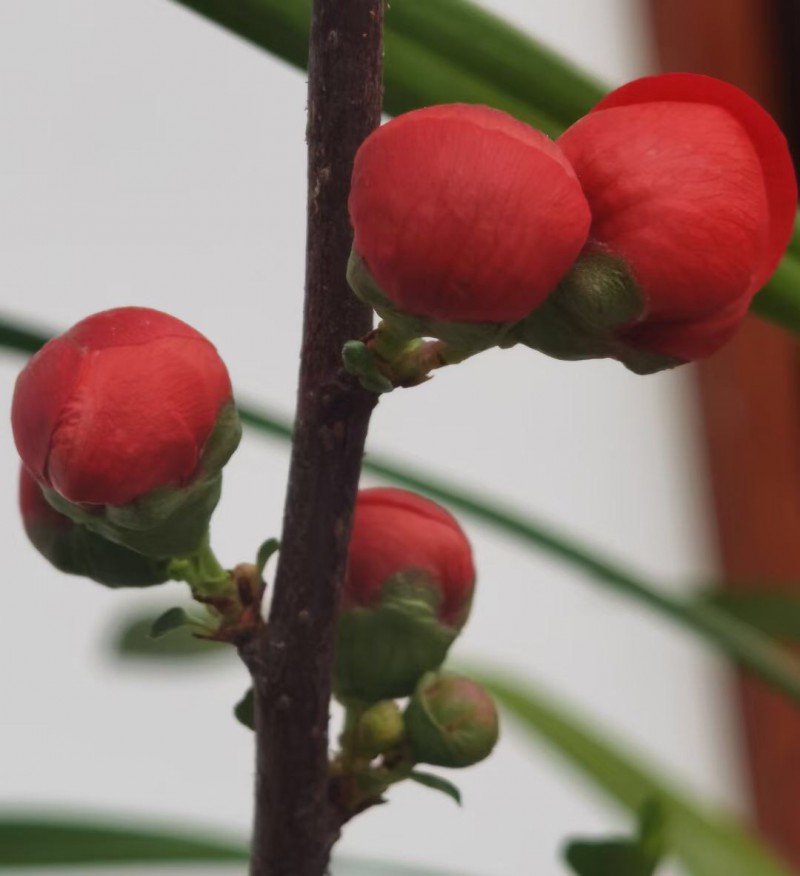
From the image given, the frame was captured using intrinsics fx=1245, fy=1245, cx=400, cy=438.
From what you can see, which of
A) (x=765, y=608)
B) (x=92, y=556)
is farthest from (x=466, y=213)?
(x=765, y=608)

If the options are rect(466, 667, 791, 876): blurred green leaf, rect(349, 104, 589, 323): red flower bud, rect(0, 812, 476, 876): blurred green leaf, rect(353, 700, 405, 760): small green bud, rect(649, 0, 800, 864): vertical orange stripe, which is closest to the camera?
rect(349, 104, 589, 323): red flower bud

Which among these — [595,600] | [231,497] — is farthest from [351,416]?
[595,600]

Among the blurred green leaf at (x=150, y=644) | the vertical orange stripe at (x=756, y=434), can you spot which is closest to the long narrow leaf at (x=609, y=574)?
the blurred green leaf at (x=150, y=644)

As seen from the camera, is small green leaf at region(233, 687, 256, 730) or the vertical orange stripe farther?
the vertical orange stripe

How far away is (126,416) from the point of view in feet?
0.65

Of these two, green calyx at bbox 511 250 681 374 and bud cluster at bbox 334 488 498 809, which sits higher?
green calyx at bbox 511 250 681 374

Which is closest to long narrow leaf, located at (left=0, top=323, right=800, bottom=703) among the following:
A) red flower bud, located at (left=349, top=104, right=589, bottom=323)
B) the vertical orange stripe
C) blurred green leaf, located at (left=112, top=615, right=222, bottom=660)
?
blurred green leaf, located at (left=112, top=615, right=222, bottom=660)

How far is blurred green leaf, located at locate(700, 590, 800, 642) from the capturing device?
578 mm

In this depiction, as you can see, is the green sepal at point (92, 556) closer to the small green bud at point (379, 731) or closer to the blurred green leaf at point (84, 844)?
the small green bud at point (379, 731)

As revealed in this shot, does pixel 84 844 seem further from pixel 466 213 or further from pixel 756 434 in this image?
pixel 756 434

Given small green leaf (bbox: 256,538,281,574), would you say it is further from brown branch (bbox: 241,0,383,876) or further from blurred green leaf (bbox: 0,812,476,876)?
blurred green leaf (bbox: 0,812,476,876)

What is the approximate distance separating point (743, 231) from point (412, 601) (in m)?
0.11

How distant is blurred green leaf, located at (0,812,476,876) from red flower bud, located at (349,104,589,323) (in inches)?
10.6

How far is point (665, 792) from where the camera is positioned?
602 millimetres
